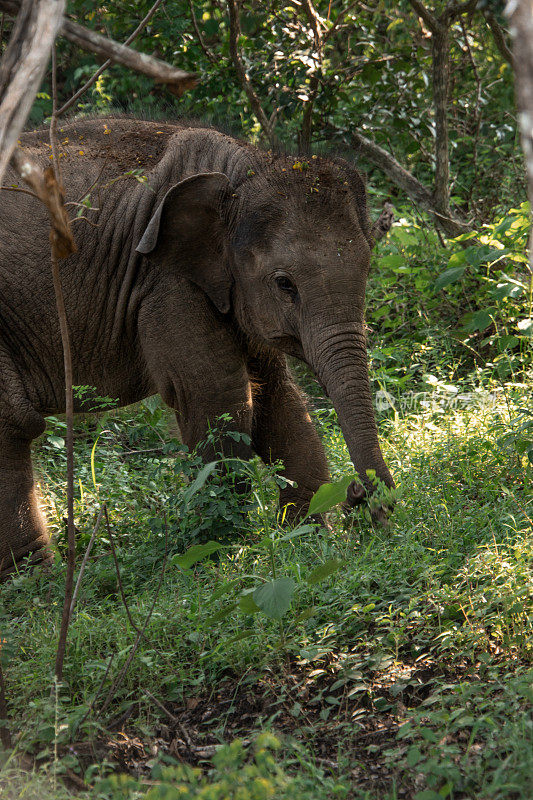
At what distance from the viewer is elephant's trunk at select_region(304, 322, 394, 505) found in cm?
438

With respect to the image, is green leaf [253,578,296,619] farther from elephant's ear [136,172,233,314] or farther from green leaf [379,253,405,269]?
green leaf [379,253,405,269]

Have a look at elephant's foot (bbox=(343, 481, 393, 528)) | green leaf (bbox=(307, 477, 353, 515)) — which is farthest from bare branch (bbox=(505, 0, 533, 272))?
elephant's foot (bbox=(343, 481, 393, 528))

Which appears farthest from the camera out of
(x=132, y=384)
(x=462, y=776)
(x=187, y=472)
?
(x=132, y=384)

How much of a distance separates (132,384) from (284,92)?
342cm

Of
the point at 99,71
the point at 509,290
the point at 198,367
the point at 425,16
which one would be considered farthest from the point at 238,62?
the point at 99,71

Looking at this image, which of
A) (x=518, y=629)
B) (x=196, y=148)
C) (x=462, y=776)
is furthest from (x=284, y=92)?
(x=462, y=776)

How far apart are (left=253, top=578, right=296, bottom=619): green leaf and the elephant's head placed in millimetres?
1166

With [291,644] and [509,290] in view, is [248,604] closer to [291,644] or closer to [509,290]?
[291,644]

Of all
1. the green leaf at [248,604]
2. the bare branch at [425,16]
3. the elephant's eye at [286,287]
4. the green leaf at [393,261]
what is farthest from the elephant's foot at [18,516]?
the bare branch at [425,16]

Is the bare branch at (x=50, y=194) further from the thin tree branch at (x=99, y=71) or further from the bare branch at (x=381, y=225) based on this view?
the bare branch at (x=381, y=225)

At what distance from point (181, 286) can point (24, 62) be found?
2.24m

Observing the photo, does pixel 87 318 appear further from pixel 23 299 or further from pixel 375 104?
pixel 375 104

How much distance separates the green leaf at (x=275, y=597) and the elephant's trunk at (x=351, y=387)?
3.63ft

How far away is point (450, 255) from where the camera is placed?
7.86 meters
